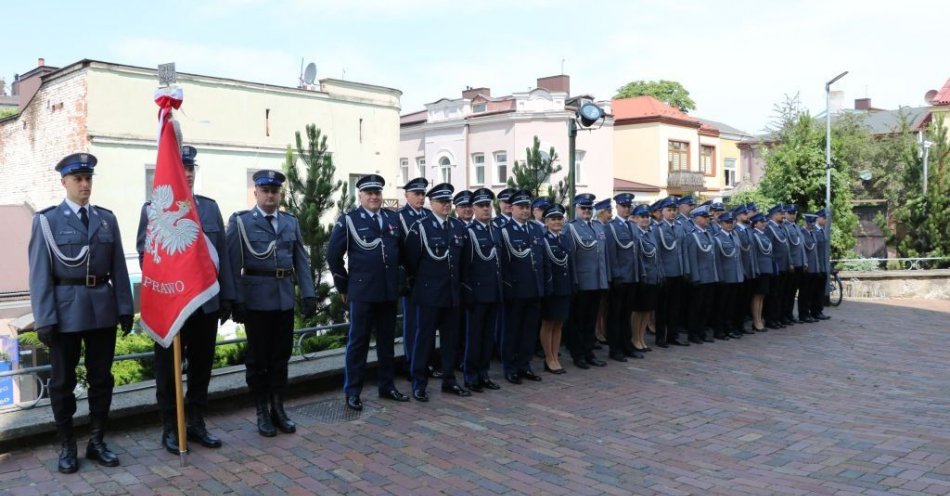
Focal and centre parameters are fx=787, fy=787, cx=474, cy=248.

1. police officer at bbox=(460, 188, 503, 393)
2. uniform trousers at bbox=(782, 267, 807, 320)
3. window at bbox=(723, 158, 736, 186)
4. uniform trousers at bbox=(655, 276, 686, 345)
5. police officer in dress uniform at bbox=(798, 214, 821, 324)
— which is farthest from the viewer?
window at bbox=(723, 158, 736, 186)

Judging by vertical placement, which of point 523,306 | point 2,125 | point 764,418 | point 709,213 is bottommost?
point 764,418

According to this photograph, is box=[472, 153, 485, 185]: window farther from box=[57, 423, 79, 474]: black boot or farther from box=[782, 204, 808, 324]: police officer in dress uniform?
box=[57, 423, 79, 474]: black boot

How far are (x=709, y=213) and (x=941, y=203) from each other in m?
13.3

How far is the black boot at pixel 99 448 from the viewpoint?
525 cm

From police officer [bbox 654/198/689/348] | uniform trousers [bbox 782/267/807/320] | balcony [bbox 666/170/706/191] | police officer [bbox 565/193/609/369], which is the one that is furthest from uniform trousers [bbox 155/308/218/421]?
balcony [bbox 666/170/706/191]

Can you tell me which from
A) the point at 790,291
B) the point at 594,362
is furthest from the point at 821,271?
the point at 594,362

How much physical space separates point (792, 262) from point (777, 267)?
1.82ft

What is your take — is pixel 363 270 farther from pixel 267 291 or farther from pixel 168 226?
pixel 168 226

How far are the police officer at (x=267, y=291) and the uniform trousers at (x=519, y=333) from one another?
102 inches

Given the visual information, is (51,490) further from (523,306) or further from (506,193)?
(506,193)

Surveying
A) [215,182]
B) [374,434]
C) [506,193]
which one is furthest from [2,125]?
[374,434]

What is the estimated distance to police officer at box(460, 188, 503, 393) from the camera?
25.3 feet

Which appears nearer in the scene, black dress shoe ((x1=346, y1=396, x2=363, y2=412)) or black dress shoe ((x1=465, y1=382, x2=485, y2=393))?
black dress shoe ((x1=346, y1=396, x2=363, y2=412))

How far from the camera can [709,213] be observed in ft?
38.6
